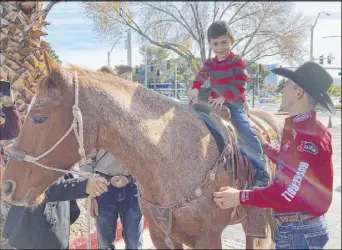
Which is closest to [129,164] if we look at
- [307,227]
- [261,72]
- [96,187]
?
[96,187]

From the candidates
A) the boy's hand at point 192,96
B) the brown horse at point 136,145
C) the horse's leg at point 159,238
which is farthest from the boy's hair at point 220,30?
the horse's leg at point 159,238

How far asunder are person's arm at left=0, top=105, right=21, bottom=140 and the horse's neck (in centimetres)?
139

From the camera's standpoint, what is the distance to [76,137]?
2135 millimetres

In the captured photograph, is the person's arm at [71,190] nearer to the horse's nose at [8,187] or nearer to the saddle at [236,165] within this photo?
the horse's nose at [8,187]

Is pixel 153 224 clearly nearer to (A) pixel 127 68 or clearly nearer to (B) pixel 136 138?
(B) pixel 136 138

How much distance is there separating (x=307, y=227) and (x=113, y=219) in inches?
71.1

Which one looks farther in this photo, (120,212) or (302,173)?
(120,212)

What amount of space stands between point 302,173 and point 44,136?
1515 millimetres

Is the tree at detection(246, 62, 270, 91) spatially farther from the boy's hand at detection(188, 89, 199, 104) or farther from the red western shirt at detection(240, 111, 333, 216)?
the red western shirt at detection(240, 111, 333, 216)

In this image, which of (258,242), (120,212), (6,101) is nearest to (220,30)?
(120,212)

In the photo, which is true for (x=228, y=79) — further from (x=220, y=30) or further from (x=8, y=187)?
(x=8, y=187)

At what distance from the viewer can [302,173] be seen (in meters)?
2.06

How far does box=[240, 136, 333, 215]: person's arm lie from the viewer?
2.07 m

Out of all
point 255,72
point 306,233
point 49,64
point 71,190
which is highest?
point 49,64
